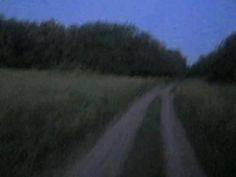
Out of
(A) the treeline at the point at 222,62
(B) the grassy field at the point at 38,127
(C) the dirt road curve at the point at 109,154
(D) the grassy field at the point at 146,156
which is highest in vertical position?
(A) the treeline at the point at 222,62

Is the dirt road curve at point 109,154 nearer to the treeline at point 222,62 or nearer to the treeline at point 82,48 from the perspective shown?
the treeline at point 222,62

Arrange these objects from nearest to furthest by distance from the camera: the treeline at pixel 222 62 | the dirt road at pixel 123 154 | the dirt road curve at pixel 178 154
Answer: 1. the dirt road at pixel 123 154
2. the dirt road curve at pixel 178 154
3. the treeline at pixel 222 62

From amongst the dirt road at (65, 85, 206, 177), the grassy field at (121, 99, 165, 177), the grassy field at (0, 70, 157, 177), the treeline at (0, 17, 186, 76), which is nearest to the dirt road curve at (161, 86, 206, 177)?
the dirt road at (65, 85, 206, 177)

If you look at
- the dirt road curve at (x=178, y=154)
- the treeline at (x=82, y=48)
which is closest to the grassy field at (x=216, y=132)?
the dirt road curve at (x=178, y=154)

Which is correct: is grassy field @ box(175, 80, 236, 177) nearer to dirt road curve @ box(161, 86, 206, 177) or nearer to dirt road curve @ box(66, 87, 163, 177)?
dirt road curve @ box(161, 86, 206, 177)

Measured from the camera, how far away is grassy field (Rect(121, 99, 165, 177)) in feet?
23.9

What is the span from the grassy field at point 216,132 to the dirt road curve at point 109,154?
189cm

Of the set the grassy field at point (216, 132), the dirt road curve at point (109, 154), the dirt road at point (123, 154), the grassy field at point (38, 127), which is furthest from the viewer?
the grassy field at point (216, 132)

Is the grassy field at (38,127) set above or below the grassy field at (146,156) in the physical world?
above

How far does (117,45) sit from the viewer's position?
3750 cm

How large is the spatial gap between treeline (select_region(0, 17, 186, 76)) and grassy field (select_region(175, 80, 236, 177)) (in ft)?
45.1

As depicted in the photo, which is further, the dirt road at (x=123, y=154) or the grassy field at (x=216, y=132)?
the grassy field at (x=216, y=132)

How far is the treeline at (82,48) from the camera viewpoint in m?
28.8

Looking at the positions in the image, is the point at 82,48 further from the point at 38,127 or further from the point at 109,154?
the point at 109,154
